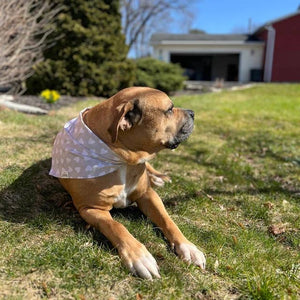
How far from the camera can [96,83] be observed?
10508 millimetres

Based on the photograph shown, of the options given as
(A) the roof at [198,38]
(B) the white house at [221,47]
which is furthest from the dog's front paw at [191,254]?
(A) the roof at [198,38]

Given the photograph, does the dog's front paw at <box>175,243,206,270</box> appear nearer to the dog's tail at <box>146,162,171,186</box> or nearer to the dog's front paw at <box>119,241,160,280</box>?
the dog's front paw at <box>119,241,160,280</box>

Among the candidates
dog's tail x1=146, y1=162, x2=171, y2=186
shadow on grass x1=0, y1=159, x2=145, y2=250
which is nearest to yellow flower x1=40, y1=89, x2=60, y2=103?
shadow on grass x1=0, y1=159, x2=145, y2=250

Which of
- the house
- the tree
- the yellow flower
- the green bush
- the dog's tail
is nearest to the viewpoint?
the dog's tail

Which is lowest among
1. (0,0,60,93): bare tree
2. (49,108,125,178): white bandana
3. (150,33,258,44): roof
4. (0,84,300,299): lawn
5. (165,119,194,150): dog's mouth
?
(0,84,300,299): lawn

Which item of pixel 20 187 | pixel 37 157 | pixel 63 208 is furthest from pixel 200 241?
pixel 37 157

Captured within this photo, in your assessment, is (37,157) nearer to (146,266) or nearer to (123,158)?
(123,158)

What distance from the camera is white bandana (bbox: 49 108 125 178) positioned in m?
2.80

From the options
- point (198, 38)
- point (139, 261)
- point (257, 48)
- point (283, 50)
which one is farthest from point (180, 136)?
point (198, 38)

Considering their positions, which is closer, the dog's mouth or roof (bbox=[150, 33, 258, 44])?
the dog's mouth

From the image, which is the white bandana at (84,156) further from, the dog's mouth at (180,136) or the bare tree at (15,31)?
the bare tree at (15,31)

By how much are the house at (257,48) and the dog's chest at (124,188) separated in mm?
25135

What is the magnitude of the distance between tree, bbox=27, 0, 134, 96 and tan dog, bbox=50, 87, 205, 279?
754 centimetres

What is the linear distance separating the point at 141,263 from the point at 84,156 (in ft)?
3.48
